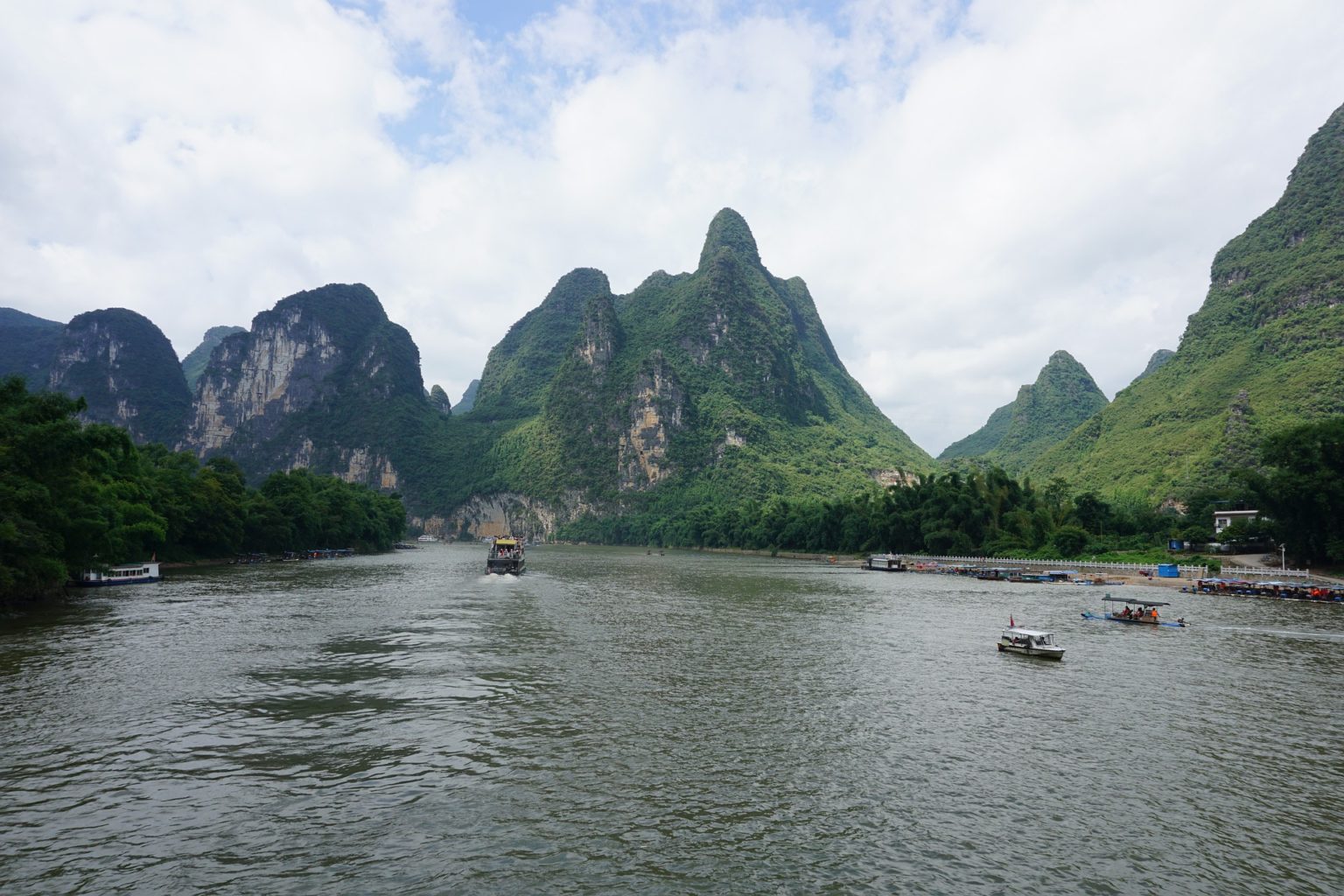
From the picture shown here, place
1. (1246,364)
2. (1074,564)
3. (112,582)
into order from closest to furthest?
1. (112,582)
2. (1074,564)
3. (1246,364)

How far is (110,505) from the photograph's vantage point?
56.0 meters

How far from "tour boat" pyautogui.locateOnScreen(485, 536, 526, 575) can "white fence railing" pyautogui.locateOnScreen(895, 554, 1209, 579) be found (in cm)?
5398

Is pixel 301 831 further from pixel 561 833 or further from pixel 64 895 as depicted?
pixel 561 833

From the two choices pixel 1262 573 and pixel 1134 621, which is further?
pixel 1262 573

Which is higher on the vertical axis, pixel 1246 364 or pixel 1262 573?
pixel 1246 364

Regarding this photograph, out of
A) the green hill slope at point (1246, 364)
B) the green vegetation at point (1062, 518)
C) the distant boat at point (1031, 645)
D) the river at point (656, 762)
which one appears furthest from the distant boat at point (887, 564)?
the distant boat at point (1031, 645)

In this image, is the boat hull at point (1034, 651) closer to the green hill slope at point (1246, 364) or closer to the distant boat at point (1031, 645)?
the distant boat at point (1031, 645)

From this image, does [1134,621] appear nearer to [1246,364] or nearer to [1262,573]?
[1262,573]

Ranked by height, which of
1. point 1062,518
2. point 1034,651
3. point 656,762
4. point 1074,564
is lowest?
point 656,762

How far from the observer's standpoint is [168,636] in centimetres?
3403

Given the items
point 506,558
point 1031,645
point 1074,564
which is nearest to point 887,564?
point 1074,564

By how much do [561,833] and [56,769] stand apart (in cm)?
1227

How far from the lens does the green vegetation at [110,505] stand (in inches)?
1559

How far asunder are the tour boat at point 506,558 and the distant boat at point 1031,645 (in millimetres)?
55925
